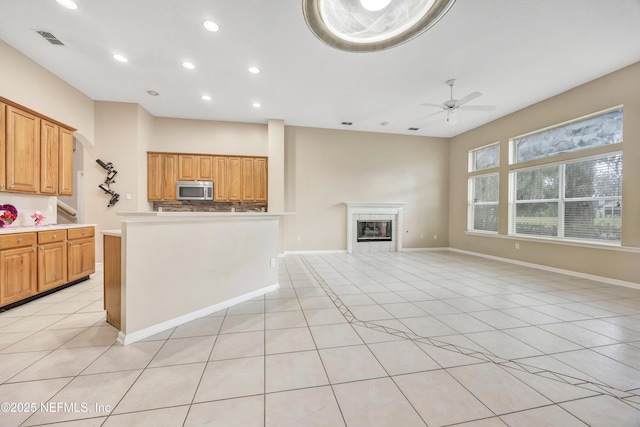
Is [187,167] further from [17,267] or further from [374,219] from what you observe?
[374,219]

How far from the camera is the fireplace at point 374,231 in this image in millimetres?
6875

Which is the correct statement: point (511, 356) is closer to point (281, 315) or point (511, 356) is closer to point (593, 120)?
point (281, 315)

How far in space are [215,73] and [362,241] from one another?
17.0 feet

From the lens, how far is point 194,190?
18.1 ft

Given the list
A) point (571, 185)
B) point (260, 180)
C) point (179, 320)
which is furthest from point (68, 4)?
point (571, 185)

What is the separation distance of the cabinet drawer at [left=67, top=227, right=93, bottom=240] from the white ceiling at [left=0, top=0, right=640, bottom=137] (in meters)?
2.55

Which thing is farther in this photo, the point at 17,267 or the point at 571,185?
the point at 571,185

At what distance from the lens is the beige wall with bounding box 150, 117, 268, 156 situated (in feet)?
18.8

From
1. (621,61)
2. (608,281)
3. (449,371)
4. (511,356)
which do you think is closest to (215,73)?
(449,371)

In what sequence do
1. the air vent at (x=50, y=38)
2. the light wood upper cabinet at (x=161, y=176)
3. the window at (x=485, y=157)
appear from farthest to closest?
the window at (x=485, y=157) → the light wood upper cabinet at (x=161, y=176) → the air vent at (x=50, y=38)

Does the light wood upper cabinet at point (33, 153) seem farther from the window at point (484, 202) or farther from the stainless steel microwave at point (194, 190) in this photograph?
the window at point (484, 202)

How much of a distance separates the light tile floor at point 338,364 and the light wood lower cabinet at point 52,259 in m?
0.22

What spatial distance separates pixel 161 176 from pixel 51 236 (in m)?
2.46

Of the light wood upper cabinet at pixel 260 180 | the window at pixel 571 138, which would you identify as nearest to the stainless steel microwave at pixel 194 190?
the light wood upper cabinet at pixel 260 180
